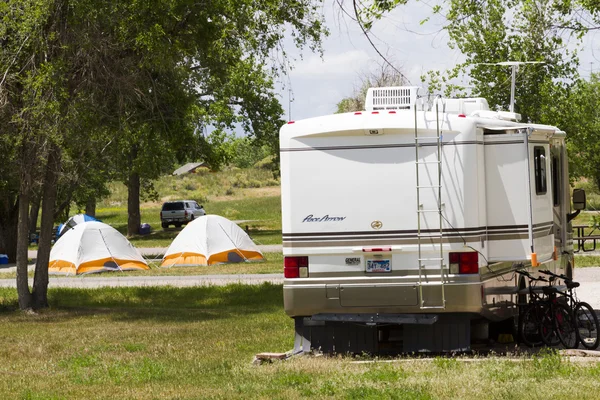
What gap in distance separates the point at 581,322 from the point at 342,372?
368cm

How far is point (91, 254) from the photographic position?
31.0m

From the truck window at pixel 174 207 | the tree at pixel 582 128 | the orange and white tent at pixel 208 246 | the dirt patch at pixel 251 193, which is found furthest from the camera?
the dirt patch at pixel 251 193

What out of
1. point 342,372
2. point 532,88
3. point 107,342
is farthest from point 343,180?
point 532,88

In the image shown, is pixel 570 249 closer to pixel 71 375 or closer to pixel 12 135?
pixel 71 375

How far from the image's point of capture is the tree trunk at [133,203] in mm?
51125

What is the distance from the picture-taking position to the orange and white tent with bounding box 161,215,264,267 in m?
32.0

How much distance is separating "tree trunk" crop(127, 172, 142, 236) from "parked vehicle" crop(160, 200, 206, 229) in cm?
728

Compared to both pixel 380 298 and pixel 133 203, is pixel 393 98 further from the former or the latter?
pixel 133 203

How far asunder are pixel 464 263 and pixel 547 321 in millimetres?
1740

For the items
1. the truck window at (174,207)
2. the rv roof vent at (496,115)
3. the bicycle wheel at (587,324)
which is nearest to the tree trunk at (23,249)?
the rv roof vent at (496,115)

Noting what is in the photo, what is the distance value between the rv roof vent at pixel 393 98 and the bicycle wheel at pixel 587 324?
126 inches

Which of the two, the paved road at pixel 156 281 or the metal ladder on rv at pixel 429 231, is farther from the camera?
the paved road at pixel 156 281

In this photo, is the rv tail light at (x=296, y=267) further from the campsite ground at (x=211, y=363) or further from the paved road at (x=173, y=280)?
the paved road at (x=173, y=280)

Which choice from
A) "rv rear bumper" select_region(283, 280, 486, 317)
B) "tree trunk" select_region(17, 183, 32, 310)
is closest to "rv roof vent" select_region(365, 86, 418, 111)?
"rv rear bumper" select_region(283, 280, 486, 317)
